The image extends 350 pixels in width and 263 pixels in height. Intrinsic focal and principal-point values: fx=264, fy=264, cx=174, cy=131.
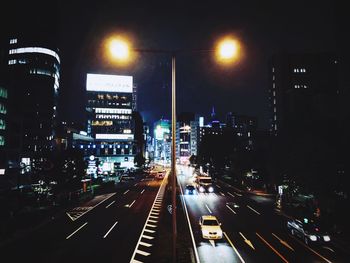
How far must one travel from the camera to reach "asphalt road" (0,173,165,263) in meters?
16.7

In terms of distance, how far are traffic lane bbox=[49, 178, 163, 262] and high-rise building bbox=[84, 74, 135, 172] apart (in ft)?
316

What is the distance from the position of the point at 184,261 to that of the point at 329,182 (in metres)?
18.5

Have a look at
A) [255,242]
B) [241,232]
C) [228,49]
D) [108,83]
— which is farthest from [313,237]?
[108,83]

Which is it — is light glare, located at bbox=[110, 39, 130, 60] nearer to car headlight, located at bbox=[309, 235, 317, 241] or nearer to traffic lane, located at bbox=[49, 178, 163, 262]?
traffic lane, located at bbox=[49, 178, 163, 262]

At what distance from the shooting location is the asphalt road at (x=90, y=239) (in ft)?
54.9

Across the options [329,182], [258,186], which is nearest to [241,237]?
[329,182]

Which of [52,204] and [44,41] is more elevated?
[44,41]

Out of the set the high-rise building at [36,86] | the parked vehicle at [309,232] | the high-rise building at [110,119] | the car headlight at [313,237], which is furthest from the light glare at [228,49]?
the high-rise building at [110,119]

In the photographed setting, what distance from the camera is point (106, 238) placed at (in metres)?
20.6

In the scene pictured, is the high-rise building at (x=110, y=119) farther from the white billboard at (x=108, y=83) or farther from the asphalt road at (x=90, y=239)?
the asphalt road at (x=90, y=239)

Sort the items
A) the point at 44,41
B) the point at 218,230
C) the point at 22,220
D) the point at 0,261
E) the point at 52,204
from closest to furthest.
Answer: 1. the point at 0,261
2. the point at 218,230
3. the point at 22,220
4. the point at 52,204
5. the point at 44,41

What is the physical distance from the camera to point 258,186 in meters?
50.1

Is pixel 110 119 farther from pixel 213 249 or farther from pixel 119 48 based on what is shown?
pixel 119 48

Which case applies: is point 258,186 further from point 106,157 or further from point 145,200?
point 106,157
